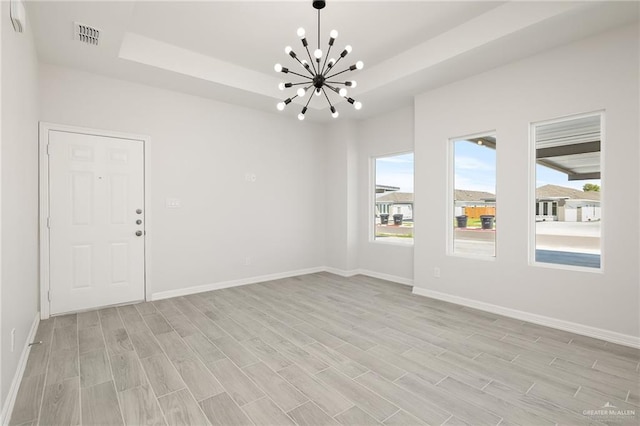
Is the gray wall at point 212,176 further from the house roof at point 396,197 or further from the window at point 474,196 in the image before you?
the window at point 474,196

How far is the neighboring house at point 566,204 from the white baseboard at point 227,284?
393cm

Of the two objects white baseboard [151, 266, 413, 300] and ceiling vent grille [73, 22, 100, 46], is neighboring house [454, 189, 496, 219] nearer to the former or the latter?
white baseboard [151, 266, 413, 300]

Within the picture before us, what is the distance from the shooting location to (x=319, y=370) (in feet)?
8.31

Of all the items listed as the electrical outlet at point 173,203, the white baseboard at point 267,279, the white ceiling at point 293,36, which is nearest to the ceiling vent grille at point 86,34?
the white ceiling at point 293,36

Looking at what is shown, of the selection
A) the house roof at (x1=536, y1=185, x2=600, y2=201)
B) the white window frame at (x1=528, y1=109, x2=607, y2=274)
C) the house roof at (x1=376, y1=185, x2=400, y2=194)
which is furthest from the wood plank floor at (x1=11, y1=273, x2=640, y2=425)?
the house roof at (x1=376, y1=185, x2=400, y2=194)

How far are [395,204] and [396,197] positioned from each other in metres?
0.13

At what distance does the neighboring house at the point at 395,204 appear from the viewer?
5.57 m

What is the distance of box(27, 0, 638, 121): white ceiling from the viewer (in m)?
2.95

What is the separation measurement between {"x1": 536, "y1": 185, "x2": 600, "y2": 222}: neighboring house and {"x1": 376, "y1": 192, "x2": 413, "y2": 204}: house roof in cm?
211

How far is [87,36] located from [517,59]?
4.67 meters

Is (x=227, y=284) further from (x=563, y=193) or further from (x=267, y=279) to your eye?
(x=563, y=193)

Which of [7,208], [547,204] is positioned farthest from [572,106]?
[7,208]

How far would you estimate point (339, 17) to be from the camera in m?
3.40

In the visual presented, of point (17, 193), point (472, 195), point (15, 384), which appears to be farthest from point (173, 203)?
point (472, 195)
